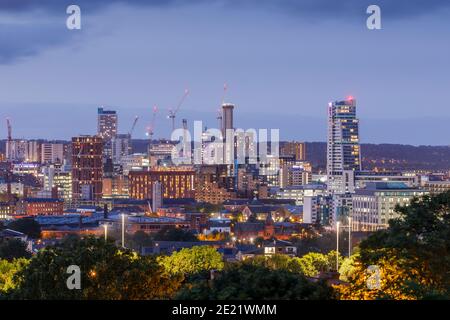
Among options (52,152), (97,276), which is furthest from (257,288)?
(52,152)

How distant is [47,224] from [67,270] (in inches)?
2206

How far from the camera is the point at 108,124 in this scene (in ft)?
557

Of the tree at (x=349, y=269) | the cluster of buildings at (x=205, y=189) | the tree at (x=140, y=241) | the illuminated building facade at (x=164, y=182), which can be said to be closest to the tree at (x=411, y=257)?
the tree at (x=349, y=269)

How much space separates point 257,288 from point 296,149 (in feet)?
482

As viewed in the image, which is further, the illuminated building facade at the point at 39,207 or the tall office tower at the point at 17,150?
the tall office tower at the point at 17,150

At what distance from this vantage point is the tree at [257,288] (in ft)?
39.8

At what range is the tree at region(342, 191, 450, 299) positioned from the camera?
15.3 m

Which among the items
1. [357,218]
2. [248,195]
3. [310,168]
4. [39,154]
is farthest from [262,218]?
[39,154]

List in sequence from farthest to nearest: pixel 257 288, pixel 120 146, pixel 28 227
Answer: pixel 120 146 → pixel 28 227 → pixel 257 288

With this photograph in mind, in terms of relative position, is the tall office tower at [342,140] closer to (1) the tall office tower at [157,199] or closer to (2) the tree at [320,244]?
(1) the tall office tower at [157,199]

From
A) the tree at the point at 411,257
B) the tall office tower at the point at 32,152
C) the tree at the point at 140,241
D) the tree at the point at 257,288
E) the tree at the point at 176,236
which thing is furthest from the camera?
the tall office tower at the point at 32,152

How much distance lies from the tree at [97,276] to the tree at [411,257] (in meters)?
3.00

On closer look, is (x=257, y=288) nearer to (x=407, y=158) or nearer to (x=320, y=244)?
(x=320, y=244)

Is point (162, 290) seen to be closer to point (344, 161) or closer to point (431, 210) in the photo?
point (431, 210)
